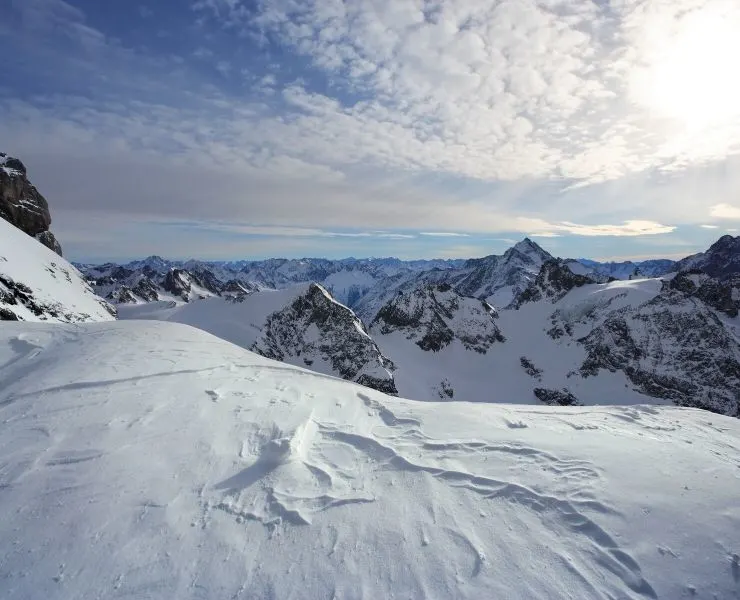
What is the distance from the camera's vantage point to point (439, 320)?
92250 mm

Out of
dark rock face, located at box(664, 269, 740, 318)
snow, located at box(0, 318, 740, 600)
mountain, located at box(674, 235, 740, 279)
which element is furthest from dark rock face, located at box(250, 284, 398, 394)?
mountain, located at box(674, 235, 740, 279)

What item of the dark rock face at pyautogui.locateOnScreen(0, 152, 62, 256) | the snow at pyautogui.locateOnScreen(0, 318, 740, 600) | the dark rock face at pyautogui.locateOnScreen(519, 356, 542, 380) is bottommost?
the dark rock face at pyautogui.locateOnScreen(519, 356, 542, 380)

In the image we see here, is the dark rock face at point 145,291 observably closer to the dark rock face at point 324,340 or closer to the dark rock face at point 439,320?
the dark rock face at point 439,320

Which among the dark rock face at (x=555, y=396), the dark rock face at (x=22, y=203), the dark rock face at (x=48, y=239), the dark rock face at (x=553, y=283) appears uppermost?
the dark rock face at (x=22, y=203)

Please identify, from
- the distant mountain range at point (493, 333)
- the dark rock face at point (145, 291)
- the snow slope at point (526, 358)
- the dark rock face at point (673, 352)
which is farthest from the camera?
the dark rock face at point (145, 291)

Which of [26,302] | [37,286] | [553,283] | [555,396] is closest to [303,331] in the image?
[37,286]

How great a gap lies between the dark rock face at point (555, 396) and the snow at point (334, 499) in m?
67.9

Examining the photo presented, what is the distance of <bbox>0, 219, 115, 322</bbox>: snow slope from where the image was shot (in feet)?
97.4

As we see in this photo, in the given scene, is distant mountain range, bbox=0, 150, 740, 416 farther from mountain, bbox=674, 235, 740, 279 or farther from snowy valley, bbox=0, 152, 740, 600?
mountain, bbox=674, 235, 740, 279

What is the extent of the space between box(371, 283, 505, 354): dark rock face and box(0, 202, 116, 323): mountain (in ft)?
201

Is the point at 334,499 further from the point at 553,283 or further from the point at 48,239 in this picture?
the point at 553,283

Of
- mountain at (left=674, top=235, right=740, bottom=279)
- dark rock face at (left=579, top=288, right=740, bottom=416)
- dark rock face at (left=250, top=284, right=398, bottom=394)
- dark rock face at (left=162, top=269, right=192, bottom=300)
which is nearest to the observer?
dark rock face at (left=250, top=284, right=398, bottom=394)

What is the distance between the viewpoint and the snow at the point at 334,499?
495cm

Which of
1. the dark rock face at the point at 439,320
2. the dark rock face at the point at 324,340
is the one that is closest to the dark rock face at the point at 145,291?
the dark rock face at the point at 439,320
